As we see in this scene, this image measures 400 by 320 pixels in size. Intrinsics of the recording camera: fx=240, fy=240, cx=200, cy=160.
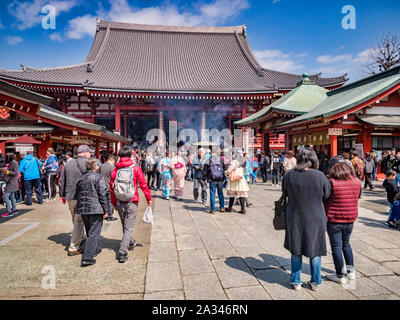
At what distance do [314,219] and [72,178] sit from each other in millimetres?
3660

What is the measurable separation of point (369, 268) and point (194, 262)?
7.72 ft

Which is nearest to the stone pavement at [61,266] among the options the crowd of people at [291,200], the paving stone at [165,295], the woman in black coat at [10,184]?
the paving stone at [165,295]

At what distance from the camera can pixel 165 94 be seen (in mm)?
15148

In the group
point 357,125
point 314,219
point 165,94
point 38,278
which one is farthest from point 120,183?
point 165,94

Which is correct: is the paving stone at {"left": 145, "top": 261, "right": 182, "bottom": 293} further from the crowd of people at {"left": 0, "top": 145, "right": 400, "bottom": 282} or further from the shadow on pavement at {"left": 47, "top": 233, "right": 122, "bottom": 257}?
the shadow on pavement at {"left": 47, "top": 233, "right": 122, "bottom": 257}

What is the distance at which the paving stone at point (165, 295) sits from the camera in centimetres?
253

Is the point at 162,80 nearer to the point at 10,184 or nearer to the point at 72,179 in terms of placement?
the point at 10,184

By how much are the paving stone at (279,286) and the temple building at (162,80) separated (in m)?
13.4

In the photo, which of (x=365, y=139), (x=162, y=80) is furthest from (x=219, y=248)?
(x=162, y=80)

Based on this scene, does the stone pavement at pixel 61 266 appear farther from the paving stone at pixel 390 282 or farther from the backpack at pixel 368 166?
the backpack at pixel 368 166

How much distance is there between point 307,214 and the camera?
100 inches

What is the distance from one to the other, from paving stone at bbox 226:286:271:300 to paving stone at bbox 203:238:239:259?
867mm

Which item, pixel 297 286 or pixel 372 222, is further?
pixel 372 222
